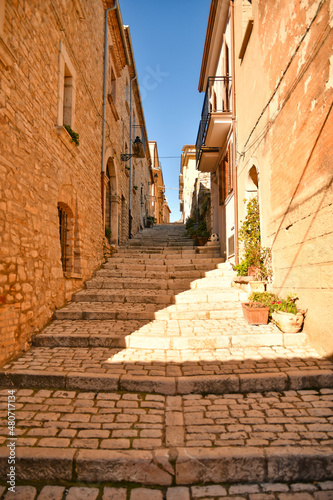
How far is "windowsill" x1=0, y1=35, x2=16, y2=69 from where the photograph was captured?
3434 mm

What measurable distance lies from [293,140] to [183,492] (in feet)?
15.1

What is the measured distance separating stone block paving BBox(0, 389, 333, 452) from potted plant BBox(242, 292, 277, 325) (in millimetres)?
1594

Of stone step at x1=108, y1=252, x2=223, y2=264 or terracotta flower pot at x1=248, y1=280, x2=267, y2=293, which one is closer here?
terracotta flower pot at x1=248, y1=280, x2=267, y2=293

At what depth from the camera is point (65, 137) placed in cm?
549

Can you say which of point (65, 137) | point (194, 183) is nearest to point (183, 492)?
point (65, 137)

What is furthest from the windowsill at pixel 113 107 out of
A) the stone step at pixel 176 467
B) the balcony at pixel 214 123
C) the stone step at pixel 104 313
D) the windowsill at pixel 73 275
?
the stone step at pixel 176 467

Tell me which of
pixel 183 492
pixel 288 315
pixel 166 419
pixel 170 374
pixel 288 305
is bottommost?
pixel 183 492

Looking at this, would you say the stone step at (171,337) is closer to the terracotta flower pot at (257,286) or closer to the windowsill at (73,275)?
the terracotta flower pot at (257,286)

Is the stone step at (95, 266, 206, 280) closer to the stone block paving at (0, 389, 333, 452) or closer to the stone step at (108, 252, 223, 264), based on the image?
the stone step at (108, 252, 223, 264)

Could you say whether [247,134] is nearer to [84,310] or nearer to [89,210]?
[89,210]

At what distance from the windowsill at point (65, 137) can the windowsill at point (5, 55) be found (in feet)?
5.08

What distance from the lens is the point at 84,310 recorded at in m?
5.39

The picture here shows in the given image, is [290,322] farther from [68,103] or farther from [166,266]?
[68,103]

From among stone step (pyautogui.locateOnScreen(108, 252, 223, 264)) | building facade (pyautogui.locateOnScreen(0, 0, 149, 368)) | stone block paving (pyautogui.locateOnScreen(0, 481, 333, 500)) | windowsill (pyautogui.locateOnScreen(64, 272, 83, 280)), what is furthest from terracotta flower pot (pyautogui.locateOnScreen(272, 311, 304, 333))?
stone step (pyautogui.locateOnScreen(108, 252, 223, 264))
